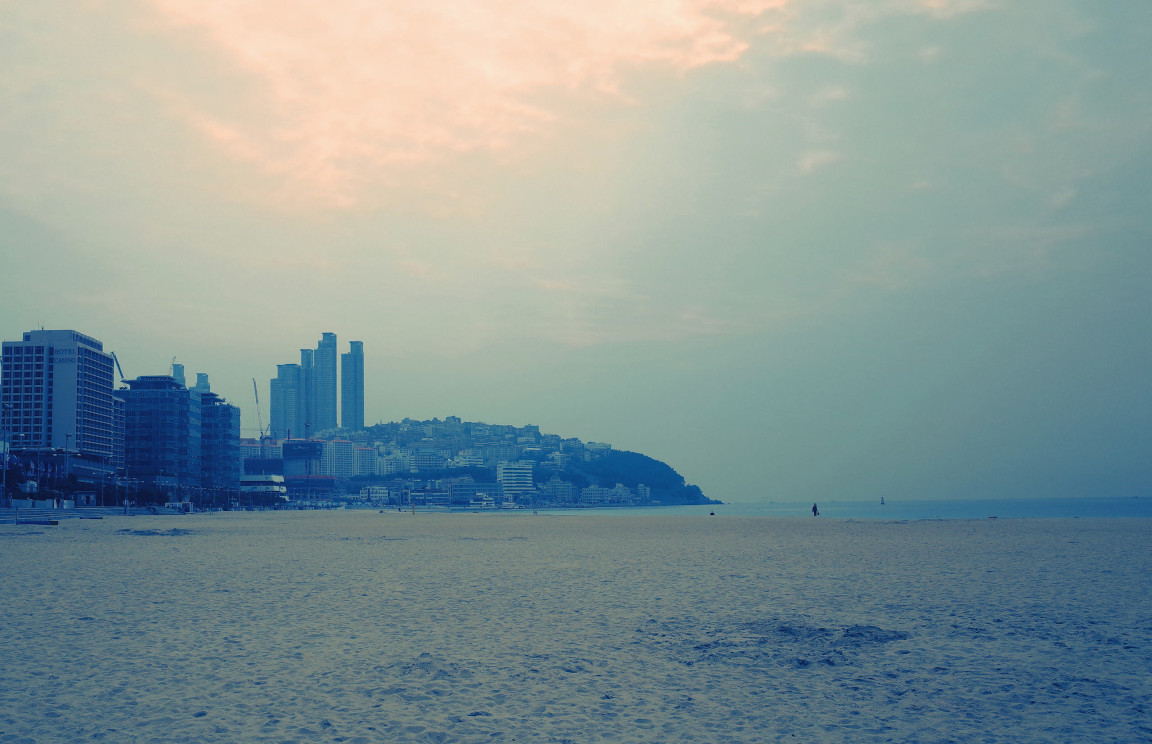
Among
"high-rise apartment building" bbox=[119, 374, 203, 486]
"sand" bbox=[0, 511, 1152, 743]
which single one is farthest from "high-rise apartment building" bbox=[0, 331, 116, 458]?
"sand" bbox=[0, 511, 1152, 743]

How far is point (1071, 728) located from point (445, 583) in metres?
15.6

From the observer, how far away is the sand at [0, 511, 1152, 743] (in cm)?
920

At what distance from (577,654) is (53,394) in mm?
187631

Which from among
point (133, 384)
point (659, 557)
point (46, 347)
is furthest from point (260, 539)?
point (133, 384)

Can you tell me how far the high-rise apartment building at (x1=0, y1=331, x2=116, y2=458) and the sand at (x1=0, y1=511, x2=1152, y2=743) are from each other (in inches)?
6588

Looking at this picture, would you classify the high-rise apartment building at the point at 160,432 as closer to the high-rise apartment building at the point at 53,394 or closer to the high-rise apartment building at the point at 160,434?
the high-rise apartment building at the point at 160,434

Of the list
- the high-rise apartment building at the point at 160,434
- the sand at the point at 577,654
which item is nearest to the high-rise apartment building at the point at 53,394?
the high-rise apartment building at the point at 160,434

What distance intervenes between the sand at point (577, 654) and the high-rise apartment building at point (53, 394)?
167329 millimetres

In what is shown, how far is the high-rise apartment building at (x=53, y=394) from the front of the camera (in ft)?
557

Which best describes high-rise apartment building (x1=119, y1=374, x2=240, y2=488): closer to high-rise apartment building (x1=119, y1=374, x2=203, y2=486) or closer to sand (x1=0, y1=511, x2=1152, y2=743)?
high-rise apartment building (x1=119, y1=374, x2=203, y2=486)

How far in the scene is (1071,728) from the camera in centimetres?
902

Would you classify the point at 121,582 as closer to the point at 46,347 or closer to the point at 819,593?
the point at 819,593

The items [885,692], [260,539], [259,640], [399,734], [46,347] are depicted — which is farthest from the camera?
[46,347]

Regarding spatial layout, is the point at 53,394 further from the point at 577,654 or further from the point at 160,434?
the point at 577,654
